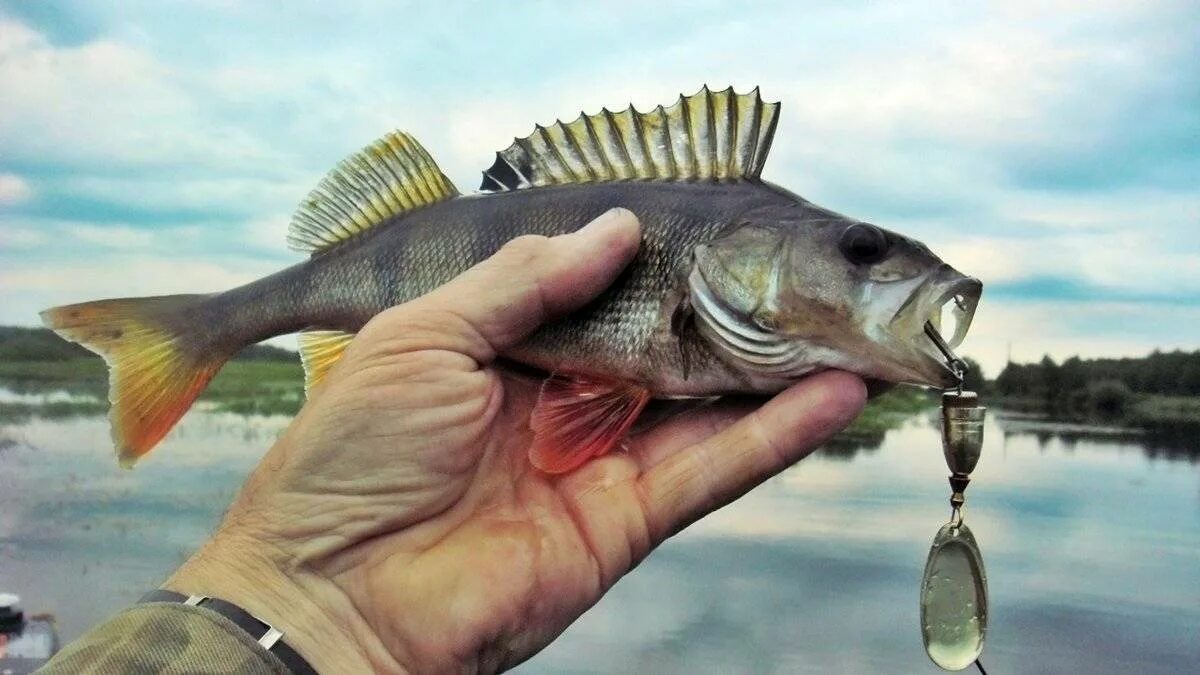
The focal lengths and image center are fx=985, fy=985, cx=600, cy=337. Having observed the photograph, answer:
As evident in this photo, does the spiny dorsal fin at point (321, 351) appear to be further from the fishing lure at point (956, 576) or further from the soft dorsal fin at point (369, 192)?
the fishing lure at point (956, 576)

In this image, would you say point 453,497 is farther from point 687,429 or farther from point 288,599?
point 687,429

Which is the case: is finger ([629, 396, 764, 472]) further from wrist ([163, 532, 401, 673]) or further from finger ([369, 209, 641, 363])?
wrist ([163, 532, 401, 673])

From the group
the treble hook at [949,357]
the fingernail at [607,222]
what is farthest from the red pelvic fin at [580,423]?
the treble hook at [949,357]

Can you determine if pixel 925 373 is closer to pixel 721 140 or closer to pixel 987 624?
pixel 987 624

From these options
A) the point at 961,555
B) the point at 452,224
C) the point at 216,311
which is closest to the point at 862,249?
the point at 961,555

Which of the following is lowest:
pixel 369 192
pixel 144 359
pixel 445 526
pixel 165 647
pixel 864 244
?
pixel 165 647

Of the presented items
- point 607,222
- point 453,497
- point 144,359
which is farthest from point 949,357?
point 144,359

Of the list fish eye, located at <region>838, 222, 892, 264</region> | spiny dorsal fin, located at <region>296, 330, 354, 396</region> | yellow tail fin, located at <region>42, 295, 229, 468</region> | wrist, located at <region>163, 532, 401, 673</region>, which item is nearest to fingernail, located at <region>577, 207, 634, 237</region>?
fish eye, located at <region>838, 222, 892, 264</region>

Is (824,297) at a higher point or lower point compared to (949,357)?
higher
